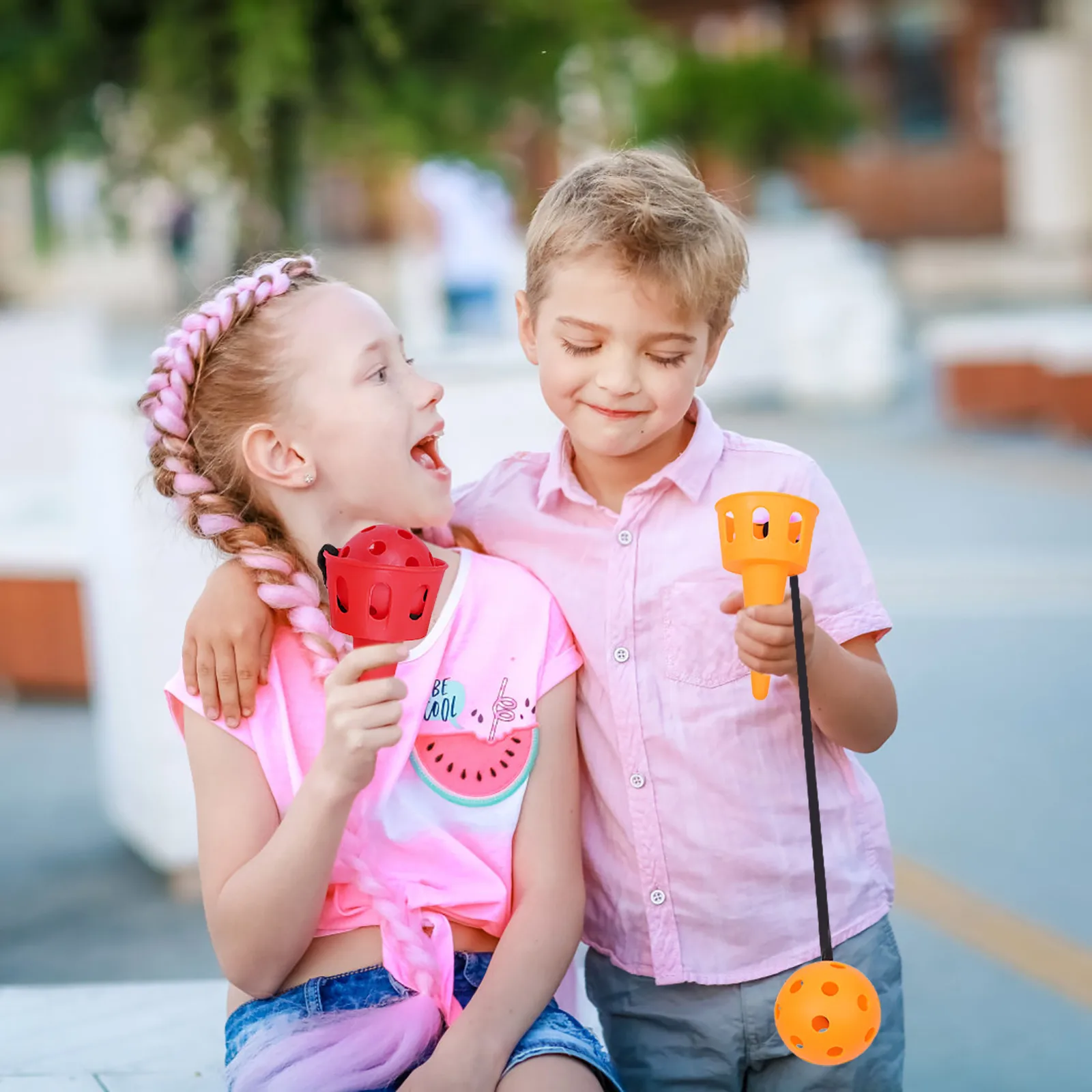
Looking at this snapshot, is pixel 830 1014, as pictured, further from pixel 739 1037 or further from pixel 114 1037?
pixel 114 1037

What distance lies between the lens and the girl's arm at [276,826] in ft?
4.96

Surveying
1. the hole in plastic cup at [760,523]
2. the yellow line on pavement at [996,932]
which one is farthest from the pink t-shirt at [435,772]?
the yellow line on pavement at [996,932]

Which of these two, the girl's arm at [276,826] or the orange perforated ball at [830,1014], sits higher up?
the girl's arm at [276,826]

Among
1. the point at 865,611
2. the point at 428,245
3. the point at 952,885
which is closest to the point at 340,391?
the point at 865,611

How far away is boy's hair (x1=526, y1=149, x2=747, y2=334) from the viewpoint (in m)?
1.70

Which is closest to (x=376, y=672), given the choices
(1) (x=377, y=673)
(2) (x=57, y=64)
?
(1) (x=377, y=673)

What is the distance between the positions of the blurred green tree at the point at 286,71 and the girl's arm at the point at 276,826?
104 inches

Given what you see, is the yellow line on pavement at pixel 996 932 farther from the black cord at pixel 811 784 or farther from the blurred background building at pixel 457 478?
the black cord at pixel 811 784

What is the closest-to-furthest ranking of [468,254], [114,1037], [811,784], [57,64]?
[811,784], [114,1037], [57,64], [468,254]

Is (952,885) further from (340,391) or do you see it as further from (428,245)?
(428,245)

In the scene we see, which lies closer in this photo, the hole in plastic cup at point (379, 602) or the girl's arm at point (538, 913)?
the hole in plastic cup at point (379, 602)

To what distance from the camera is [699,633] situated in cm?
184

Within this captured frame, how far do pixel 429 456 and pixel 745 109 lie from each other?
34.3 feet

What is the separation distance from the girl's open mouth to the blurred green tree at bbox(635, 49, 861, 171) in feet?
32.4
